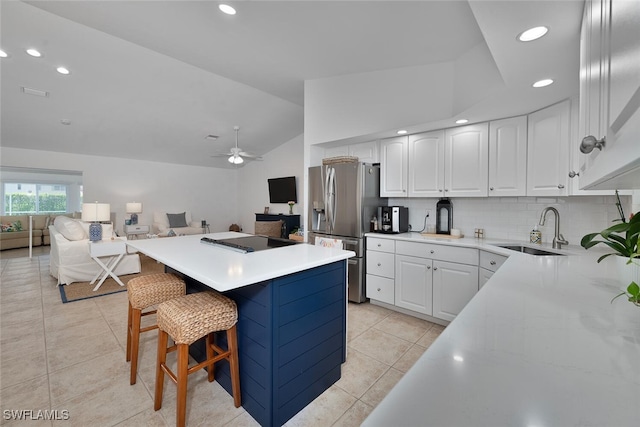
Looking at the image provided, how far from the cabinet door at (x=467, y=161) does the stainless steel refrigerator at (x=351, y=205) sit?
2.93 ft

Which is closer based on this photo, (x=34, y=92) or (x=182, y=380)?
(x=182, y=380)

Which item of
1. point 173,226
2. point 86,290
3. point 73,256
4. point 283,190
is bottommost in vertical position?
point 86,290

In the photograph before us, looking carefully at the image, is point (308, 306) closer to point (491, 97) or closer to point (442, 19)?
point (491, 97)

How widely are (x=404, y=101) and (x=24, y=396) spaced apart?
13.0ft

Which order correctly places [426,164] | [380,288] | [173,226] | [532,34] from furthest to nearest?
[173,226]
[380,288]
[426,164]
[532,34]

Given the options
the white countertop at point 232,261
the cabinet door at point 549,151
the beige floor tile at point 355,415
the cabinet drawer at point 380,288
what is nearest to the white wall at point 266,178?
the cabinet drawer at point 380,288

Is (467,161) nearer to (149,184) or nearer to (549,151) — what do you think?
(549,151)

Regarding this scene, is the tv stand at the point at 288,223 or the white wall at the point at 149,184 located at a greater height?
the white wall at the point at 149,184

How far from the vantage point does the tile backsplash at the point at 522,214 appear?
92.7 inches

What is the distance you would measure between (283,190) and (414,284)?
179 inches

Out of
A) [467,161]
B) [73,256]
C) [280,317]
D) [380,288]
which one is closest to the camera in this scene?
[280,317]

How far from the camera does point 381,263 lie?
3264mm

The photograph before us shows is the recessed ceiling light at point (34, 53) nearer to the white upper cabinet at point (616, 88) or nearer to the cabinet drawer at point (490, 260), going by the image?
the white upper cabinet at point (616, 88)

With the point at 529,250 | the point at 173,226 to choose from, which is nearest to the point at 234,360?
the point at 529,250
